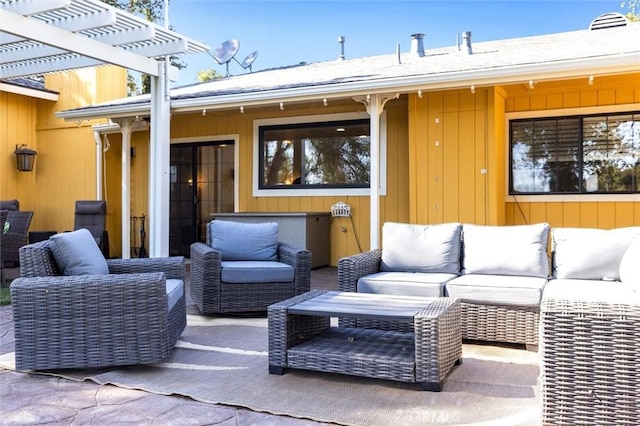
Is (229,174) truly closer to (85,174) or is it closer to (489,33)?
(85,174)

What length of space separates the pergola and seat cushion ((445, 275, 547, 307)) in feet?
12.5

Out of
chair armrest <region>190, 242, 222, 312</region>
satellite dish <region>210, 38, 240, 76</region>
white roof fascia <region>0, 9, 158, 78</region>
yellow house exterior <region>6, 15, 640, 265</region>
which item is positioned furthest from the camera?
satellite dish <region>210, 38, 240, 76</region>

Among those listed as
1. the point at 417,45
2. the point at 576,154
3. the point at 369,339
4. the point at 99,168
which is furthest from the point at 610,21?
the point at 99,168

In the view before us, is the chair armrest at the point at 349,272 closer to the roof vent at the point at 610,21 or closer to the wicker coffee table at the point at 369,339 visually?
the wicker coffee table at the point at 369,339

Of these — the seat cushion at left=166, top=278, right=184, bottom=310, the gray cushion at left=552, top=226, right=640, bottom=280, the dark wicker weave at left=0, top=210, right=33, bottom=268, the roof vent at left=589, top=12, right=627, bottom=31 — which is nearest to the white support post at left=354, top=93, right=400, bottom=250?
the gray cushion at left=552, top=226, right=640, bottom=280

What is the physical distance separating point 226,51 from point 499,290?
25.9ft

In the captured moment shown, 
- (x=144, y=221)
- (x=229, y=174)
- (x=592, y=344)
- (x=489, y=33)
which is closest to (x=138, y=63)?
(x=229, y=174)

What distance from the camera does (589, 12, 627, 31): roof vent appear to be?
286 inches

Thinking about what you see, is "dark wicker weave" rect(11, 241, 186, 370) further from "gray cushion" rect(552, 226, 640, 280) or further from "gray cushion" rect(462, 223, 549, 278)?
"gray cushion" rect(552, 226, 640, 280)

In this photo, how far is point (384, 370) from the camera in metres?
2.81

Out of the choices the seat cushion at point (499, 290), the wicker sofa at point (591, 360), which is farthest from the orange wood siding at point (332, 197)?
the wicker sofa at point (591, 360)

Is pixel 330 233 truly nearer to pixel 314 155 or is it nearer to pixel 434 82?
pixel 314 155

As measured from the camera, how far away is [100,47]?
5.68 m

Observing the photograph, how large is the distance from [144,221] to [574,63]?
6937mm
